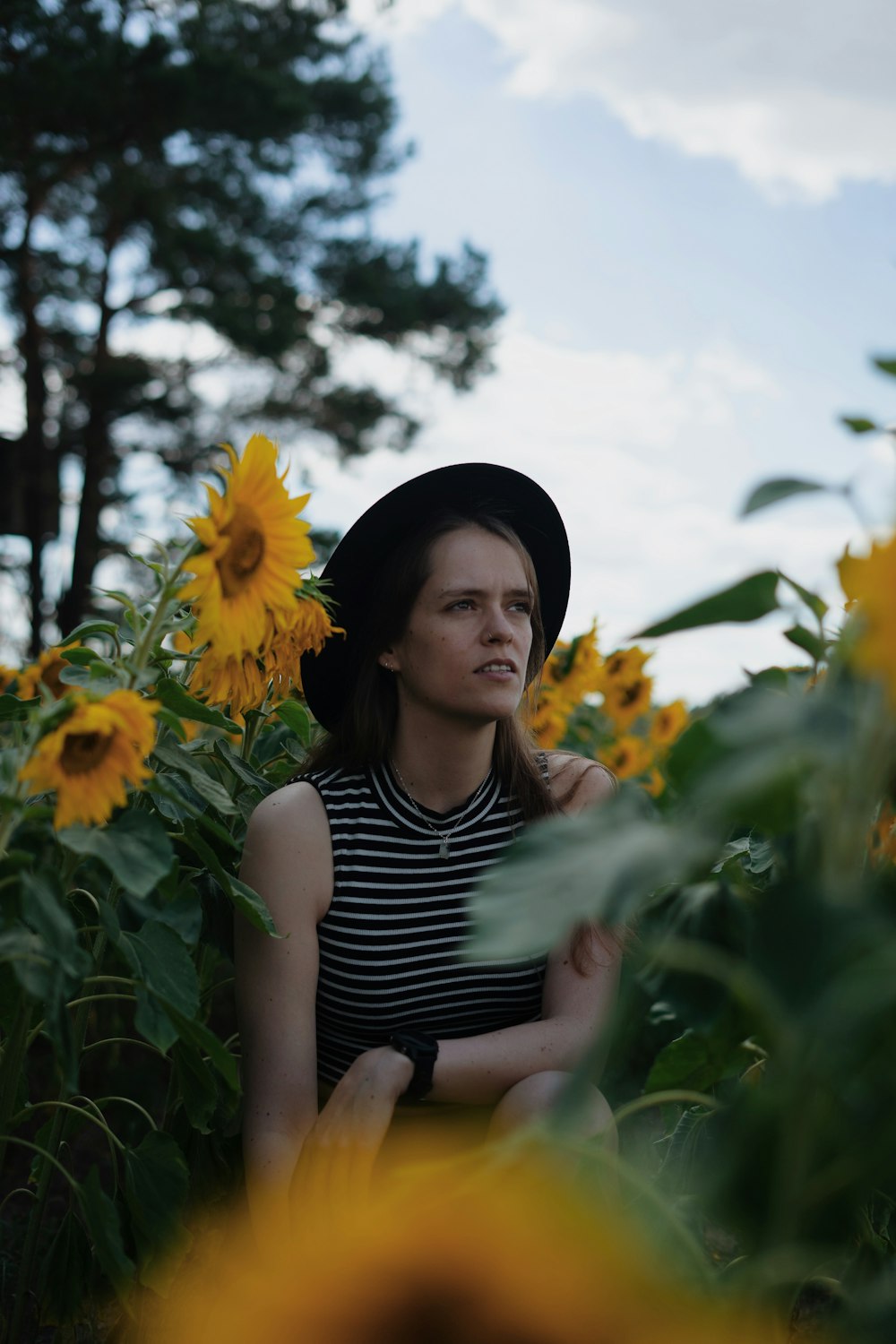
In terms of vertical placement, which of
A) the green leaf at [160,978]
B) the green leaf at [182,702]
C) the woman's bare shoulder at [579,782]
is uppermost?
the green leaf at [182,702]

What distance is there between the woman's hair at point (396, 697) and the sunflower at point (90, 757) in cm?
91

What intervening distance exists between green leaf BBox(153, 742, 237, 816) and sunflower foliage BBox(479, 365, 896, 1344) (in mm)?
590

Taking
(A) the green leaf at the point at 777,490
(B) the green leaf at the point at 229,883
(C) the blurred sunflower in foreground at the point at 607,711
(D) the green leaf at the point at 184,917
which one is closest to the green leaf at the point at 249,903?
(B) the green leaf at the point at 229,883

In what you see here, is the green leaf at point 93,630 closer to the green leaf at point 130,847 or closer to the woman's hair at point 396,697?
the green leaf at point 130,847

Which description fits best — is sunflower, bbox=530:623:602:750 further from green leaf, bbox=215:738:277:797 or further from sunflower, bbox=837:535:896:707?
sunflower, bbox=837:535:896:707

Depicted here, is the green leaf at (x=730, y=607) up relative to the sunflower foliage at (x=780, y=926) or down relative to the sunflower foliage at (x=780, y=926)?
up

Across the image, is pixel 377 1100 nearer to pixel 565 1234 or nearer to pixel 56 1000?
pixel 56 1000

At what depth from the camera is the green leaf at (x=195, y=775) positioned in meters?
1.22

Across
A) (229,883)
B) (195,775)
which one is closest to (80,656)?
(195,775)

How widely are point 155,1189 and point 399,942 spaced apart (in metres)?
0.50

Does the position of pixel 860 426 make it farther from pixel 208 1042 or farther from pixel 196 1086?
pixel 196 1086

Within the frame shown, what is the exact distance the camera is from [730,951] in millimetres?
714

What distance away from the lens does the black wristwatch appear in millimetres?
1508

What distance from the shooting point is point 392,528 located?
193cm
